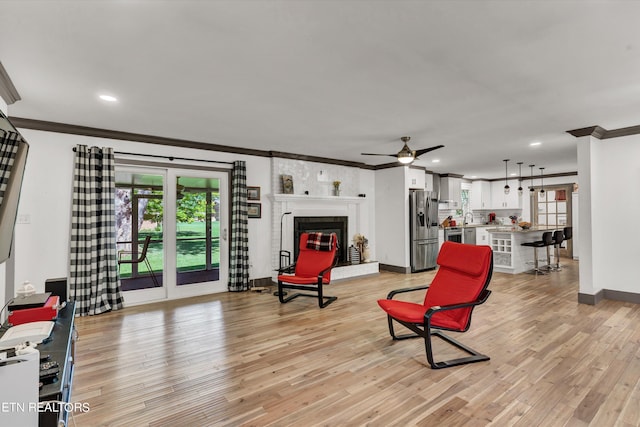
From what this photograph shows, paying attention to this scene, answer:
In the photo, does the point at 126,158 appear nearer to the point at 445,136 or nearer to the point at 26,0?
the point at 26,0

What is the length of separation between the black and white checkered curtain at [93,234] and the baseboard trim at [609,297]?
21.3 ft

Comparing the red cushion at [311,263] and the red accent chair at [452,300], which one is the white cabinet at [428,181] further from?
the red accent chair at [452,300]

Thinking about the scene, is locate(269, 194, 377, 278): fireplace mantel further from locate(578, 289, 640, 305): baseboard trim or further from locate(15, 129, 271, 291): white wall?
locate(578, 289, 640, 305): baseboard trim

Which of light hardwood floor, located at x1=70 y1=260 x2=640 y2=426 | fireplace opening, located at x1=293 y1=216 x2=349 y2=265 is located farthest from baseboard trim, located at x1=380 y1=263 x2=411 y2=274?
light hardwood floor, located at x1=70 y1=260 x2=640 y2=426

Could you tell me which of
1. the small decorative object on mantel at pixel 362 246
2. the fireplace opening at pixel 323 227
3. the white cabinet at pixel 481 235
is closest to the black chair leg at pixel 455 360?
the fireplace opening at pixel 323 227

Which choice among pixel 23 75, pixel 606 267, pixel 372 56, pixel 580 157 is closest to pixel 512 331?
pixel 606 267

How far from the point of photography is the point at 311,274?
16.2 ft

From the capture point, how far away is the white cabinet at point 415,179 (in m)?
7.29

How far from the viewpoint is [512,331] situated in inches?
140

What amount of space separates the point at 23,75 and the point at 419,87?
3.45 m

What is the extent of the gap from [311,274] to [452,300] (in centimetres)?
233

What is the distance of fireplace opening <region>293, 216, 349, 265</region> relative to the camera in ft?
20.4

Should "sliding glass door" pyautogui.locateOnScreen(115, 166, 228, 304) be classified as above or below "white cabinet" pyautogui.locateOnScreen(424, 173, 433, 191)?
below

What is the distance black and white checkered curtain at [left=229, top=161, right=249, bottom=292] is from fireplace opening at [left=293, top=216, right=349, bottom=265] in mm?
1105
